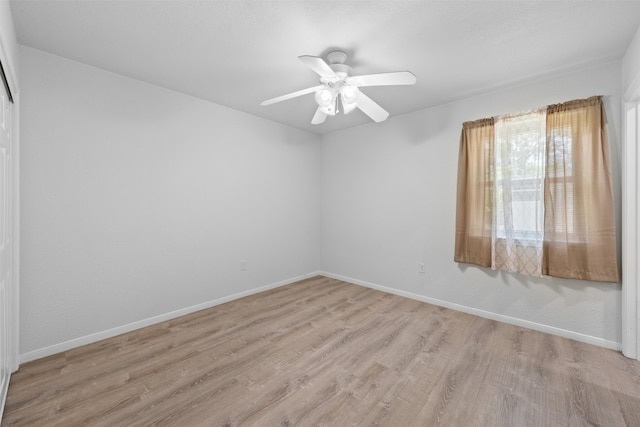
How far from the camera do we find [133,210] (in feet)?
8.75

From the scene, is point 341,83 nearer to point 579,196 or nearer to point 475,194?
point 475,194

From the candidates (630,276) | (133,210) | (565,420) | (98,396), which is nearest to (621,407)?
(565,420)

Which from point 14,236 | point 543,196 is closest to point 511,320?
point 543,196

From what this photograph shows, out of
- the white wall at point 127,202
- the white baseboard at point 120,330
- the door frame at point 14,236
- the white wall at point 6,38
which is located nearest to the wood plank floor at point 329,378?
the white baseboard at point 120,330

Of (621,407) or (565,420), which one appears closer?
(565,420)

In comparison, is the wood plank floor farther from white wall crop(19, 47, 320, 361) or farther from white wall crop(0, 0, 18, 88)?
white wall crop(0, 0, 18, 88)

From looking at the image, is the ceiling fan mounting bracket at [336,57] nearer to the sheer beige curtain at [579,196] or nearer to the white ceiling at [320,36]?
the white ceiling at [320,36]

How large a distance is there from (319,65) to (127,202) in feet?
7.34

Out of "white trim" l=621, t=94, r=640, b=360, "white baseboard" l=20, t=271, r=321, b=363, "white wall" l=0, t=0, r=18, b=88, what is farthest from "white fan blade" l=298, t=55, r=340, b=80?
"white baseboard" l=20, t=271, r=321, b=363

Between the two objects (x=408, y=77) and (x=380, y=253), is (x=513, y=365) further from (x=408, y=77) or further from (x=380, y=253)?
(x=408, y=77)

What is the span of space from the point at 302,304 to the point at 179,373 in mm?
1582

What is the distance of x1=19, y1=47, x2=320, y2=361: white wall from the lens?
2189mm

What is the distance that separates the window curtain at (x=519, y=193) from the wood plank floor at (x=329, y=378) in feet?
2.42

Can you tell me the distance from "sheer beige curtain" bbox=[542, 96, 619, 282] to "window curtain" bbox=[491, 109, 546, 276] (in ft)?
0.24
